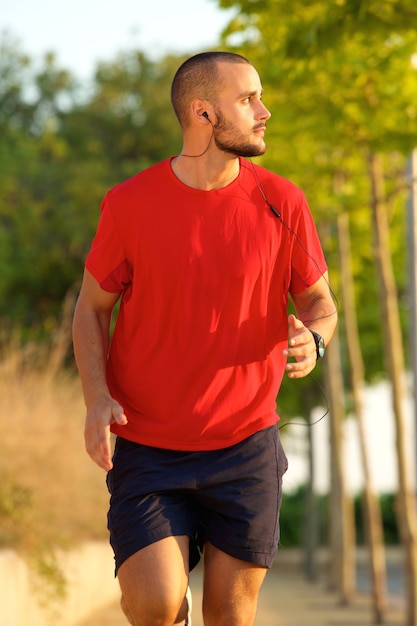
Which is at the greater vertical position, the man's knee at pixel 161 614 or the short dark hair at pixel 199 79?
the short dark hair at pixel 199 79

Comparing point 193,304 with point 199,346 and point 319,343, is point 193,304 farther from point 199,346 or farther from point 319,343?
point 319,343

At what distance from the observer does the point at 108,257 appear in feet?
13.8

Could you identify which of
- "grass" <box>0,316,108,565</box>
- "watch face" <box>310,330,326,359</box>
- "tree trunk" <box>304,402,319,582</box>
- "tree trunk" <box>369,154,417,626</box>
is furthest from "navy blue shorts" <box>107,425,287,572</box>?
"tree trunk" <box>304,402,319,582</box>

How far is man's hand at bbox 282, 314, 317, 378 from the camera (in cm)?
384

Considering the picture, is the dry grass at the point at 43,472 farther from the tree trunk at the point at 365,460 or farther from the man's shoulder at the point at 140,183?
the man's shoulder at the point at 140,183

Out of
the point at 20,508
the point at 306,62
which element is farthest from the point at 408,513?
the point at 306,62

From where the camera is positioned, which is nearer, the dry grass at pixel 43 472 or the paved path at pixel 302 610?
the dry grass at pixel 43 472

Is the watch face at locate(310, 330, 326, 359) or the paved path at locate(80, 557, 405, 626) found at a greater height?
the watch face at locate(310, 330, 326, 359)

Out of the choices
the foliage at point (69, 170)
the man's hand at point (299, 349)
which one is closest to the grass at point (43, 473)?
the man's hand at point (299, 349)

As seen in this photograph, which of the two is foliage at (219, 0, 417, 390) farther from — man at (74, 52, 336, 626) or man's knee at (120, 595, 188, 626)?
man's knee at (120, 595, 188, 626)

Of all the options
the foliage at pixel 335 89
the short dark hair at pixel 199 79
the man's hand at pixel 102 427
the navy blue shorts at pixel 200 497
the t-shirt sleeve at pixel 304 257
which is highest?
the foliage at pixel 335 89

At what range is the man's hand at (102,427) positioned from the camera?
3969 mm

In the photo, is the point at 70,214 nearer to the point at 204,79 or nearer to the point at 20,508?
the point at 20,508

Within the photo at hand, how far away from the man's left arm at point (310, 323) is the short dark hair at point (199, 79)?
68 centimetres
